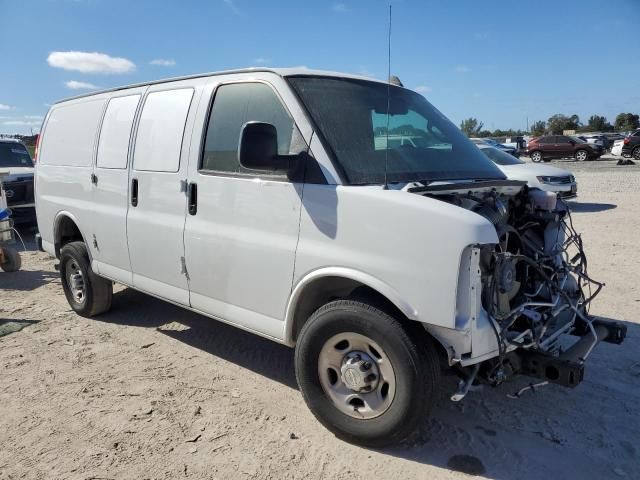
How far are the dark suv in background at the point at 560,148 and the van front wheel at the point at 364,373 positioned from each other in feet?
108

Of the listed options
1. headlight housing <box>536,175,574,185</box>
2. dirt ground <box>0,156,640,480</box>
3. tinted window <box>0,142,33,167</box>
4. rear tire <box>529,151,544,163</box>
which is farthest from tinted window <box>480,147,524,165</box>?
rear tire <box>529,151,544,163</box>

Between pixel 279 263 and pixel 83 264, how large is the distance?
114 inches

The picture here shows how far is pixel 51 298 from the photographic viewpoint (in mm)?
6488

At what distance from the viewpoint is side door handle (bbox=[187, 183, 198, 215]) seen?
3893 mm

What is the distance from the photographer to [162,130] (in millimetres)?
4234

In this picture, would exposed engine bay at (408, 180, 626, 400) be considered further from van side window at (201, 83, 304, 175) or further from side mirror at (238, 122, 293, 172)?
van side window at (201, 83, 304, 175)

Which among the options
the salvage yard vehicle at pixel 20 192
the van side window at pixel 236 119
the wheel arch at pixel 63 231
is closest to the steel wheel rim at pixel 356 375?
the van side window at pixel 236 119

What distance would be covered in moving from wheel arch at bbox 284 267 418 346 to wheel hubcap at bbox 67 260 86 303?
3.10 metres

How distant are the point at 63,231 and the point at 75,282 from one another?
22.8 inches

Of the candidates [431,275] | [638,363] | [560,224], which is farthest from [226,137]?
[638,363]

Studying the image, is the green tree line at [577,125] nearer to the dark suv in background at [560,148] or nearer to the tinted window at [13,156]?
the dark suv in background at [560,148]

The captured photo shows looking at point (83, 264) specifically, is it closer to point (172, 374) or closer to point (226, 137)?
point (172, 374)

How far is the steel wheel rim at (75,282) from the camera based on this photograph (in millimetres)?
5547

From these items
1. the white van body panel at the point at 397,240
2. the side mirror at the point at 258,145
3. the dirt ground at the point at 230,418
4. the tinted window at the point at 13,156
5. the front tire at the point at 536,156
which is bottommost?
the dirt ground at the point at 230,418
